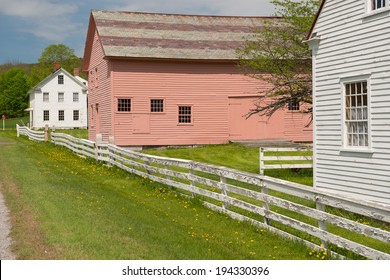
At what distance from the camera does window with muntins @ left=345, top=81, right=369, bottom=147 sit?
42.6 ft

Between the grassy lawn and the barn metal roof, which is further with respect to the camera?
the barn metal roof

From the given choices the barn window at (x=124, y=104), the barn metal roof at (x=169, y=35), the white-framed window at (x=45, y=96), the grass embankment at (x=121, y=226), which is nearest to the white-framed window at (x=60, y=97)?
the white-framed window at (x=45, y=96)

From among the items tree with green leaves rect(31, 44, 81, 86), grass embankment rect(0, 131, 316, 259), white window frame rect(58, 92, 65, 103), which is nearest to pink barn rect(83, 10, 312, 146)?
grass embankment rect(0, 131, 316, 259)

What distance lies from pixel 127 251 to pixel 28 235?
76.1 inches

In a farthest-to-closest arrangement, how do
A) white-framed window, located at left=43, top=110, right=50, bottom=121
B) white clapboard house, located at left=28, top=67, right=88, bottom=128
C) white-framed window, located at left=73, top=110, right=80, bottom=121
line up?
1. white-framed window, located at left=73, top=110, right=80, bottom=121
2. white-framed window, located at left=43, top=110, right=50, bottom=121
3. white clapboard house, located at left=28, top=67, right=88, bottom=128

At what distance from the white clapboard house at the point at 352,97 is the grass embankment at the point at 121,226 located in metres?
3.48

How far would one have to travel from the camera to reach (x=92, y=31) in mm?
37406

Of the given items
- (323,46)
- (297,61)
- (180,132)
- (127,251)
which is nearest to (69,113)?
(180,132)

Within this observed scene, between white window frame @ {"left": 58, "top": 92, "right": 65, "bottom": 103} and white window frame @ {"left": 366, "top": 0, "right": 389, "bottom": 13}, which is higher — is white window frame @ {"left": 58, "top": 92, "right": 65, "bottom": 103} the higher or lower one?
the higher one

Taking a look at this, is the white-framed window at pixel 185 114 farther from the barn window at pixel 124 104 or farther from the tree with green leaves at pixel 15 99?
the tree with green leaves at pixel 15 99

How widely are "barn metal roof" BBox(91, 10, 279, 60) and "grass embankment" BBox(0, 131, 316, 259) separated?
1713cm

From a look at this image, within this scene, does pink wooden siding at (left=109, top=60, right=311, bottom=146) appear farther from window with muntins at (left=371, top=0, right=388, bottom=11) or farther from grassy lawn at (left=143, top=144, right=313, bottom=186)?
window with muntins at (left=371, top=0, right=388, bottom=11)

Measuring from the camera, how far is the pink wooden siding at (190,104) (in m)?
32.8

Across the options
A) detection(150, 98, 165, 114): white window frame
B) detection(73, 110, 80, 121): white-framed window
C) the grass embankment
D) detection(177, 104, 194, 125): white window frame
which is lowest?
the grass embankment
